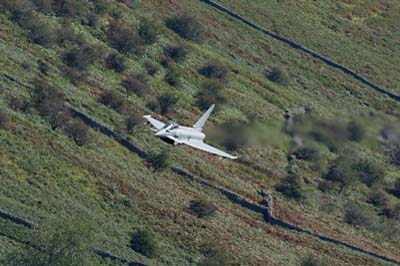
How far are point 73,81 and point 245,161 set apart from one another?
54.7ft

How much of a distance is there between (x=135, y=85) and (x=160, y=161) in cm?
1631

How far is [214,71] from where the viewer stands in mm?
116062

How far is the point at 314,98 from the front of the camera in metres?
121

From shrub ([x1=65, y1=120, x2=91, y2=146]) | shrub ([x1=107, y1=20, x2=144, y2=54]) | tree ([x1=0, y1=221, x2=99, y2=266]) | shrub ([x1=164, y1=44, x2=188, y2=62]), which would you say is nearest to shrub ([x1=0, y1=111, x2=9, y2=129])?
shrub ([x1=65, y1=120, x2=91, y2=146])

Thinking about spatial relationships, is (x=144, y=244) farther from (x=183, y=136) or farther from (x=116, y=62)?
(x=116, y=62)

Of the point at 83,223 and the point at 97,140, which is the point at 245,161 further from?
the point at 83,223

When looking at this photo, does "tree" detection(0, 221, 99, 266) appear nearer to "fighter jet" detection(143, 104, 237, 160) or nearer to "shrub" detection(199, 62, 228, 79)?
"fighter jet" detection(143, 104, 237, 160)

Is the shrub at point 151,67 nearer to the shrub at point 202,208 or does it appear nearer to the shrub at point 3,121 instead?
the shrub at point 202,208

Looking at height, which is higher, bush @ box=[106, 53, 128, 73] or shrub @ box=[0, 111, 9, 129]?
shrub @ box=[0, 111, 9, 129]

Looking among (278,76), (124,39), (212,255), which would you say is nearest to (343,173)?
(278,76)

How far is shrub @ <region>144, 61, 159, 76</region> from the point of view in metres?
112

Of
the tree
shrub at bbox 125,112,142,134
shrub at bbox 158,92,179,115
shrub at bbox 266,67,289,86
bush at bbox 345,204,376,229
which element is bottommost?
bush at bbox 345,204,376,229

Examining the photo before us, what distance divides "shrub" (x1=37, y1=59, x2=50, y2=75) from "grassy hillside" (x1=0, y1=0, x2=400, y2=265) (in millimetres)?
146

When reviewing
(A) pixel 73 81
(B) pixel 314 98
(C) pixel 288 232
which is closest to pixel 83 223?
Answer: (C) pixel 288 232
